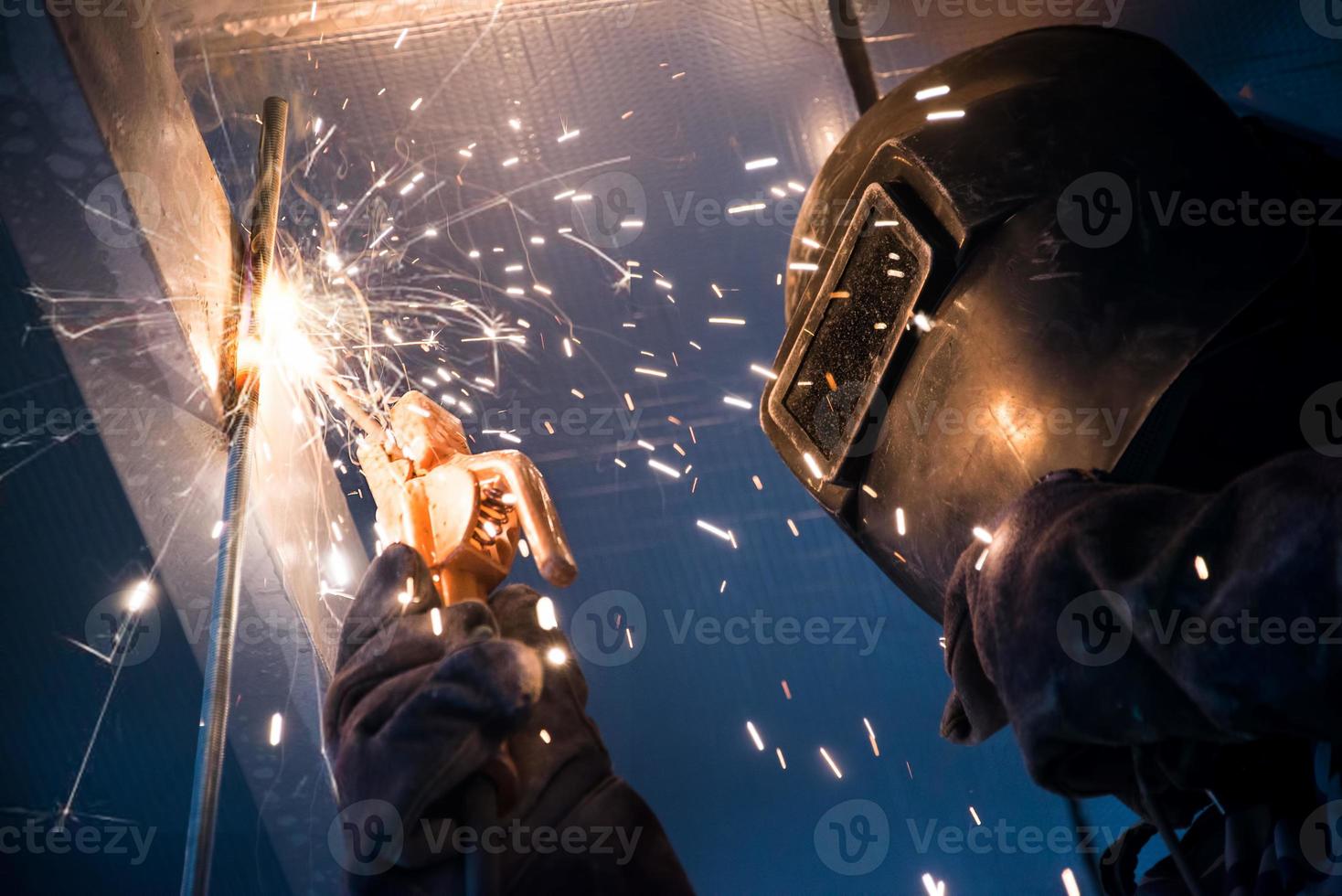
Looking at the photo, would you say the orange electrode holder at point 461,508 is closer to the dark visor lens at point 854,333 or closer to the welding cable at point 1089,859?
the dark visor lens at point 854,333

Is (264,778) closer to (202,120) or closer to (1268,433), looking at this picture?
(202,120)

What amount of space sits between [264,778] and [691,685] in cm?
135

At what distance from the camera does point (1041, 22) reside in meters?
3.23

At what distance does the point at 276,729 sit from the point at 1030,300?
254 cm

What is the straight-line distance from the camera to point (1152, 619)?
4.38ft

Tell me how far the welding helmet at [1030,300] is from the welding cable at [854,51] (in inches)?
36.7

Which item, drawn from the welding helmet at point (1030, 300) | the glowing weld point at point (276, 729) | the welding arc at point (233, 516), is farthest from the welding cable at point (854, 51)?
the glowing weld point at point (276, 729)

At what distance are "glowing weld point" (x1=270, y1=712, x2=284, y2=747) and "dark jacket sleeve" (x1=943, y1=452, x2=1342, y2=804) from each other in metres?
2.36

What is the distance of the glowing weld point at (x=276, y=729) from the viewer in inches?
134

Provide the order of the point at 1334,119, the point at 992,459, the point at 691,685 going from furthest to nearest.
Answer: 1. the point at 691,685
2. the point at 1334,119
3. the point at 992,459

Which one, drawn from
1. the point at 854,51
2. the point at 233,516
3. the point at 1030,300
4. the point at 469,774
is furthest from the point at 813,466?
the point at 854,51

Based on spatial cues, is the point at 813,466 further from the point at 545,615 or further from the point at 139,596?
the point at 139,596

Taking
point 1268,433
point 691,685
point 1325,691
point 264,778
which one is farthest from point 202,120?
point 1325,691

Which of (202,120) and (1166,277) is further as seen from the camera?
(202,120)
